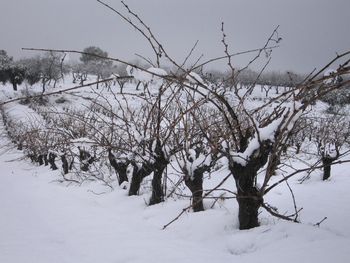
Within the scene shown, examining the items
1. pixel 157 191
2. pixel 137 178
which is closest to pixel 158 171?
pixel 157 191

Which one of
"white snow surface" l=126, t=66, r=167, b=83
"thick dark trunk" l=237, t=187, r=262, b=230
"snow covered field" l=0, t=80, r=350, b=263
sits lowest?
"snow covered field" l=0, t=80, r=350, b=263

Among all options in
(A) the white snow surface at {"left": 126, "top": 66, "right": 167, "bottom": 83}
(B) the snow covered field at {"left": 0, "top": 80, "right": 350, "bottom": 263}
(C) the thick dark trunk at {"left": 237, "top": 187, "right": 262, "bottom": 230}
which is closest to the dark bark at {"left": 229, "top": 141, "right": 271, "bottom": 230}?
(C) the thick dark trunk at {"left": 237, "top": 187, "right": 262, "bottom": 230}

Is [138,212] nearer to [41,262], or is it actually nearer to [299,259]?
[41,262]

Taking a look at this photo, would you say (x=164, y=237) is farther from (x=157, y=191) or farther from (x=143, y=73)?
(x=143, y=73)

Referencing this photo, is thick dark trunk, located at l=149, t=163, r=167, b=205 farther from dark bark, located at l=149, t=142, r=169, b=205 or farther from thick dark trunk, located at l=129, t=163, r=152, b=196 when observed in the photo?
thick dark trunk, located at l=129, t=163, r=152, b=196

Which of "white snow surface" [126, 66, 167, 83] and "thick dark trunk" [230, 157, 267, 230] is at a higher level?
"white snow surface" [126, 66, 167, 83]

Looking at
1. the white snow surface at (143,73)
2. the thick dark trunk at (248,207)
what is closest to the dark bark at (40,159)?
the thick dark trunk at (248,207)

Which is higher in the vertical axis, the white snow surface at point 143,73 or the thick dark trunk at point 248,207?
the white snow surface at point 143,73

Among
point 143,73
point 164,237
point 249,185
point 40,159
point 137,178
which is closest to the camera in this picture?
point 143,73

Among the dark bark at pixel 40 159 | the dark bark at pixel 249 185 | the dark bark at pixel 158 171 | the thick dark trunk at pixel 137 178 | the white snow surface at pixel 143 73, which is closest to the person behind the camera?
the white snow surface at pixel 143 73

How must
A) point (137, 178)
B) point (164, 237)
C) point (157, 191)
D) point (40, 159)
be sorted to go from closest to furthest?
point (164, 237)
point (157, 191)
point (137, 178)
point (40, 159)

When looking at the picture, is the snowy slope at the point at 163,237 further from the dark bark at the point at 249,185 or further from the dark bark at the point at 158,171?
the dark bark at the point at 158,171

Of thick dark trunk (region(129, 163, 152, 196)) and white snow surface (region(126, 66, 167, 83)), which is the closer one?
white snow surface (region(126, 66, 167, 83))

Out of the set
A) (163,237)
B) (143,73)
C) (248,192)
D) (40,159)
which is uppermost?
(143,73)
